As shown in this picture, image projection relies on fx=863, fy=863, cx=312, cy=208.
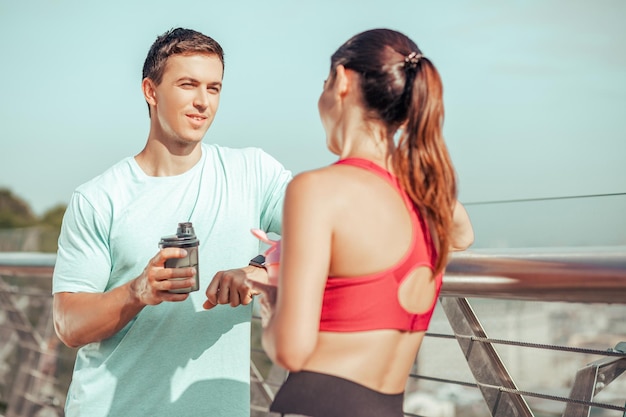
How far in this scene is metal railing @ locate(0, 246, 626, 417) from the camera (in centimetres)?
178

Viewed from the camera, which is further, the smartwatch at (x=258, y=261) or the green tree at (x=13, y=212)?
the green tree at (x=13, y=212)

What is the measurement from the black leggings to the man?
2.12ft

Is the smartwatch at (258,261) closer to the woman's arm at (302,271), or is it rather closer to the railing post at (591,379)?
the woman's arm at (302,271)

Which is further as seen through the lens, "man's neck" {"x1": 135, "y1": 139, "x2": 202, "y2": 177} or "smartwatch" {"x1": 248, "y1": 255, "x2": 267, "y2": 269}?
"man's neck" {"x1": 135, "y1": 139, "x2": 202, "y2": 177}

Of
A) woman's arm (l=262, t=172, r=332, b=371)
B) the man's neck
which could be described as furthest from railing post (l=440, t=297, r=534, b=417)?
woman's arm (l=262, t=172, r=332, b=371)

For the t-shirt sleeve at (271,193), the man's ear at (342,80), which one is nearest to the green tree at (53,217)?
the t-shirt sleeve at (271,193)

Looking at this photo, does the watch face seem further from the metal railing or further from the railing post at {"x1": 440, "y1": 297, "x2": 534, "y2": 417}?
the railing post at {"x1": 440, "y1": 297, "x2": 534, "y2": 417}

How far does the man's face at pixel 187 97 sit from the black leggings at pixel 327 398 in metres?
0.89

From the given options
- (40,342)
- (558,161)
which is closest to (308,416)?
(40,342)

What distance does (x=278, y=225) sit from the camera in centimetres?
218

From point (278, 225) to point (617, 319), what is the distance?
104cm

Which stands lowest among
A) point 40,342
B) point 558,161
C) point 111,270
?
A: point 558,161

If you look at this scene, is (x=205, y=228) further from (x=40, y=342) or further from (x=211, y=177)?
(x=40, y=342)

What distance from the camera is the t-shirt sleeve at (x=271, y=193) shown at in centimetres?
219
